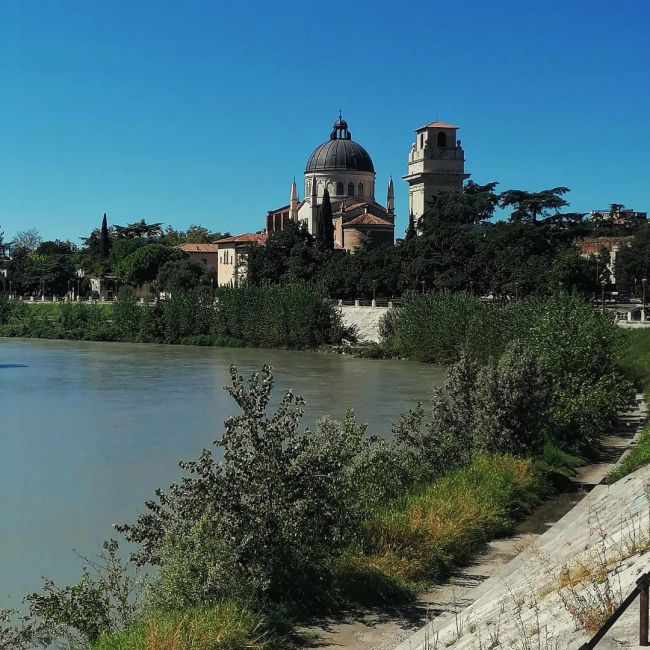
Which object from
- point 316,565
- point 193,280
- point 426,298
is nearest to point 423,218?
point 193,280

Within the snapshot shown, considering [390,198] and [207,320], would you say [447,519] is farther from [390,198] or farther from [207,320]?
[390,198]

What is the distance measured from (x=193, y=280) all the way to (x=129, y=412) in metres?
60.1

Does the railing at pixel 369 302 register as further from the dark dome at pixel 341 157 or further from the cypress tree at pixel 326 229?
the dark dome at pixel 341 157

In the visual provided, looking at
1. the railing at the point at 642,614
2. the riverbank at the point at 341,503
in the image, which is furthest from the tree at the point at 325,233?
the railing at the point at 642,614

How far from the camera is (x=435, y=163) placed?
286 feet

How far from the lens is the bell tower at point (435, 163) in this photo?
86812mm

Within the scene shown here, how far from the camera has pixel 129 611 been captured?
8.71 m

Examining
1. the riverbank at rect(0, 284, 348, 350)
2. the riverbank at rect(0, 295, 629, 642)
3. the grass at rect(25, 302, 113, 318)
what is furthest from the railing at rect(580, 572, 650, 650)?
the grass at rect(25, 302, 113, 318)

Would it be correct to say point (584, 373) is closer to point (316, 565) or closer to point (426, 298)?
point (316, 565)

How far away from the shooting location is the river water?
14.2 m

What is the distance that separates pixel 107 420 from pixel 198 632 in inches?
808

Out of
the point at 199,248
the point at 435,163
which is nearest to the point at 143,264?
the point at 199,248

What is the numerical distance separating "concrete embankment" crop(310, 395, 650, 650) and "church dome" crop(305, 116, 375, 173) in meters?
85.7

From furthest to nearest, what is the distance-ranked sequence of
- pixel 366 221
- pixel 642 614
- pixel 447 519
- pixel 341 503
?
1. pixel 366 221
2. pixel 447 519
3. pixel 341 503
4. pixel 642 614
